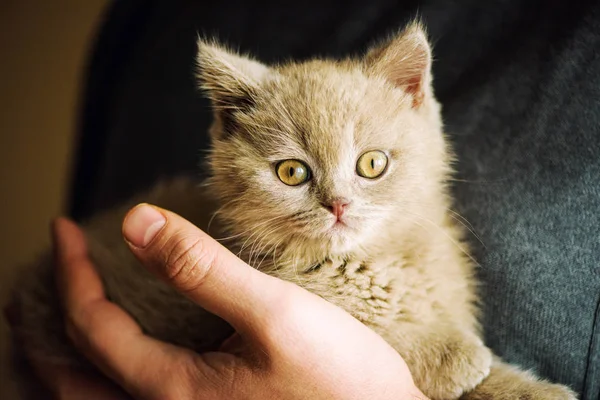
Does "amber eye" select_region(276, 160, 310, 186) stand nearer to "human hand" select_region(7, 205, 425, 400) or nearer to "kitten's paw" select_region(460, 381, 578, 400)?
"human hand" select_region(7, 205, 425, 400)

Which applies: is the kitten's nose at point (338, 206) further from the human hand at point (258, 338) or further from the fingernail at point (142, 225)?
the fingernail at point (142, 225)

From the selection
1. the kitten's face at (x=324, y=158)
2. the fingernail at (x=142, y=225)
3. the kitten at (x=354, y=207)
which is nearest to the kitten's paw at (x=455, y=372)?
the kitten at (x=354, y=207)

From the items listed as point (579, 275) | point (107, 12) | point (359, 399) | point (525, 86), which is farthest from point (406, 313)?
point (107, 12)

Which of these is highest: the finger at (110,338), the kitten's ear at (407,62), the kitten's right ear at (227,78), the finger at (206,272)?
the kitten's ear at (407,62)

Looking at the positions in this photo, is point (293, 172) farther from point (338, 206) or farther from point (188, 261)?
point (188, 261)

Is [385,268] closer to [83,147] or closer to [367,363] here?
[367,363]

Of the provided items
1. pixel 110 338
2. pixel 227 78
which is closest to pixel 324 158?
pixel 227 78
